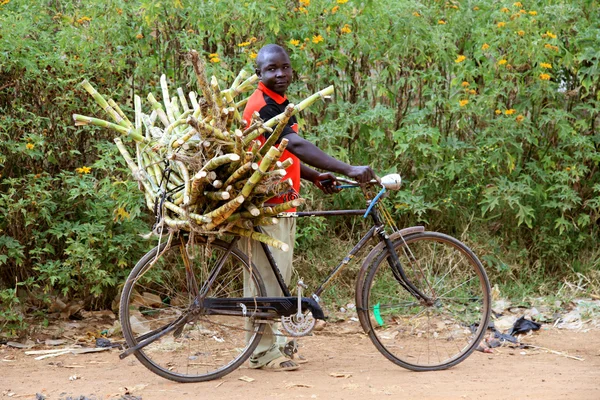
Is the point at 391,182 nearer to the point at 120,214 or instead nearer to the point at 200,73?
the point at 200,73

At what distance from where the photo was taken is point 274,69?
4863 mm

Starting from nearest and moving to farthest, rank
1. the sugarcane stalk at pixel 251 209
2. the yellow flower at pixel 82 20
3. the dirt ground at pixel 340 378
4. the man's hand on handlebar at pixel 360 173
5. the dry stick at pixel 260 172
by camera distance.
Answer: the dry stick at pixel 260 172 → the sugarcane stalk at pixel 251 209 → the dirt ground at pixel 340 378 → the man's hand on handlebar at pixel 360 173 → the yellow flower at pixel 82 20

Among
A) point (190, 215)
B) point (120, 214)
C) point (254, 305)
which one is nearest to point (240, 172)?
point (190, 215)

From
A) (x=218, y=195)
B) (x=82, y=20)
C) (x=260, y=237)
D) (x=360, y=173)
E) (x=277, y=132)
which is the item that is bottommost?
(x=260, y=237)

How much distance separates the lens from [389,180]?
16.4ft

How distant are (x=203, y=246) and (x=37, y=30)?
2.51 metres

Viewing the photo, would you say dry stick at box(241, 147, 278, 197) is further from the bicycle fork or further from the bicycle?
the bicycle fork

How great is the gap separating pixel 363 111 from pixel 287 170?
2.11 m

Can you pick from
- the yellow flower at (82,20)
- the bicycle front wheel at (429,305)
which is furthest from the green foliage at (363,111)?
the bicycle front wheel at (429,305)

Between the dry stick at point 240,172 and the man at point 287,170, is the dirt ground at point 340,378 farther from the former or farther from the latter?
the dry stick at point 240,172

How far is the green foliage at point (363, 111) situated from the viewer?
6.05 meters

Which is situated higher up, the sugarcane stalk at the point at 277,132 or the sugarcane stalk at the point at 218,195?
the sugarcane stalk at the point at 277,132

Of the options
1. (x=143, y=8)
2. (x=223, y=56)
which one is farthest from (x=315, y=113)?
(x=143, y=8)

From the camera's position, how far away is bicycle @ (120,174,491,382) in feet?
16.1
